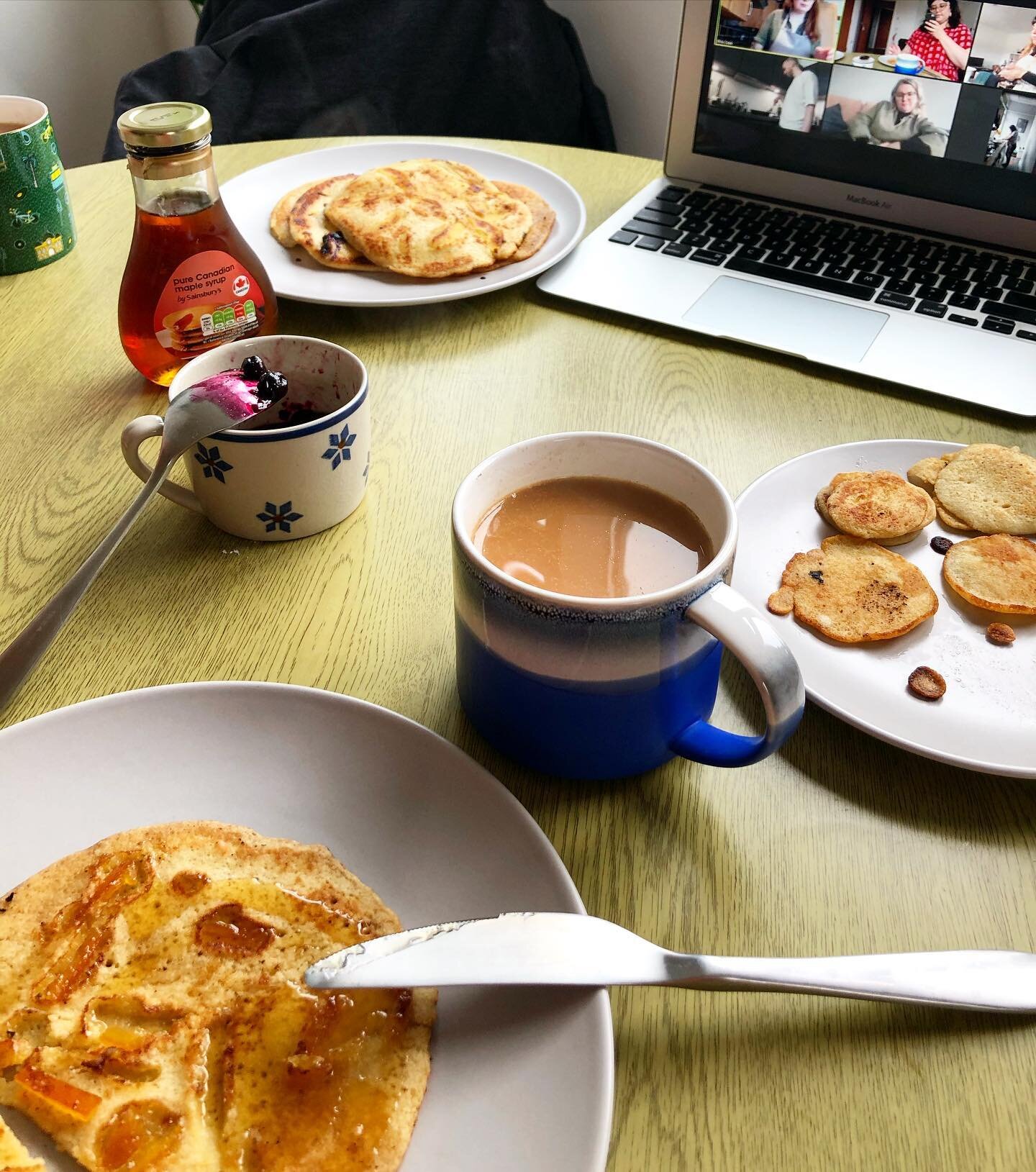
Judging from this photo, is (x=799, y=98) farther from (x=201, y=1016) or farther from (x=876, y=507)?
(x=201, y=1016)

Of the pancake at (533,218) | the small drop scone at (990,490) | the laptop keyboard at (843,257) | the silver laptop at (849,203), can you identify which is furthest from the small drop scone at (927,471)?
the pancake at (533,218)

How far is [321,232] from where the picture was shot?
1130 mm

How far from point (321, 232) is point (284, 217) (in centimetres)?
7

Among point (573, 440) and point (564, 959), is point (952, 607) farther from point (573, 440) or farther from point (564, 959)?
point (564, 959)

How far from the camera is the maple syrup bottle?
0.81 m

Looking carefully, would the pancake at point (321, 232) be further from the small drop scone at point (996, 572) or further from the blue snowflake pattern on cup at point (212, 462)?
the small drop scone at point (996, 572)

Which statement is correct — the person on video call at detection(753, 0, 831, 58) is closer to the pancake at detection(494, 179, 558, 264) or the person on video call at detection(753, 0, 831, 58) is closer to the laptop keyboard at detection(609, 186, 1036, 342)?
the laptop keyboard at detection(609, 186, 1036, 342)

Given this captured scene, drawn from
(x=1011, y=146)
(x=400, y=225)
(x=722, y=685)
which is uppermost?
(x=1011, y=146)

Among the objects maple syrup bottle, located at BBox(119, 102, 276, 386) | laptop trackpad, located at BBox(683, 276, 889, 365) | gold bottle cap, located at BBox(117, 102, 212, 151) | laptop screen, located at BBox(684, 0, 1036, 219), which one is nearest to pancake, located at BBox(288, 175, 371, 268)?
maple syrup bottle, located at BBox(119, 102, 276, 386)

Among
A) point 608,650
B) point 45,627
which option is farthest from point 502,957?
point 45,627

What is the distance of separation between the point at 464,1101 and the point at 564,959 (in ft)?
0.25

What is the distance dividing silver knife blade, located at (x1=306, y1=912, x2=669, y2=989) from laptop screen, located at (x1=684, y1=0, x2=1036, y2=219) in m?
1.03

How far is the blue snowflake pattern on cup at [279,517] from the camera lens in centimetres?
77

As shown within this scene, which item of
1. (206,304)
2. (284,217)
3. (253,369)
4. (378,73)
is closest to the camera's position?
(253,369)
